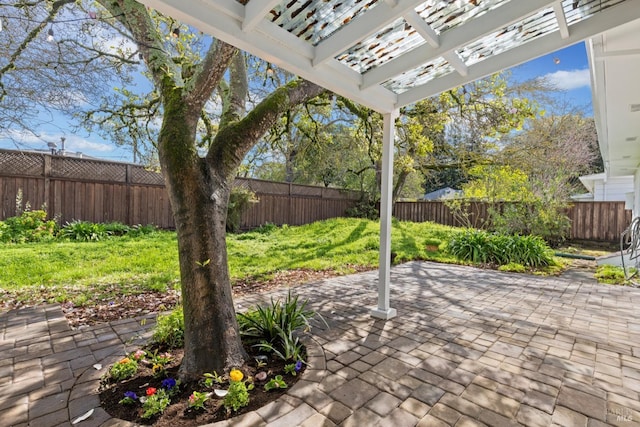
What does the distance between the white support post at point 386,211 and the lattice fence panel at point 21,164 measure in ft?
27.3

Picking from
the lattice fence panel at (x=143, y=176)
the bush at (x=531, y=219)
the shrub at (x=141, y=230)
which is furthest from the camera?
the lattice fence panel at (x=143, y=176)

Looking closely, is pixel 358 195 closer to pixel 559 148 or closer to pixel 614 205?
pixel 559 148

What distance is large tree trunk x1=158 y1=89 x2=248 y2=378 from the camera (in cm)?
211

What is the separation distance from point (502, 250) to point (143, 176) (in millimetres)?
9738

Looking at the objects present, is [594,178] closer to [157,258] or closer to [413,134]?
[413,134]

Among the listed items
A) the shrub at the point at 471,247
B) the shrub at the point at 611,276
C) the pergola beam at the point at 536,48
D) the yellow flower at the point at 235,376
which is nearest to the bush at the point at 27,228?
the yellow flower at the point at 235,376

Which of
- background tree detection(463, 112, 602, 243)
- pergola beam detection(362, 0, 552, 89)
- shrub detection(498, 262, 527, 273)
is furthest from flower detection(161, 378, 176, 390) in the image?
background tree detection(463, 112, 602, 243)

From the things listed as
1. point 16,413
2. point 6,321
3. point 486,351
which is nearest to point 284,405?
point 16,413

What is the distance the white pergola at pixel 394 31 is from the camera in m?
1.77

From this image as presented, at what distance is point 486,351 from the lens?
2.66 meters

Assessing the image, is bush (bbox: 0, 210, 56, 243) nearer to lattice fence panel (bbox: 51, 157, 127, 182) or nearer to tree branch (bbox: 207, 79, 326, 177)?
lattice fence panel (bbox: 51, 157, 127, 182)

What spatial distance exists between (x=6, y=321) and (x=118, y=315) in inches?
40.2

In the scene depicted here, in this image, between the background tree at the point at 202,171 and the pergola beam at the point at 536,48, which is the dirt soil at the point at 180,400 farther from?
the pergola beam at the point at 536,48

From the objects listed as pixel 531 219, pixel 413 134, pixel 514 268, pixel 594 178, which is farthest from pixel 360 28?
pixel 594 178
